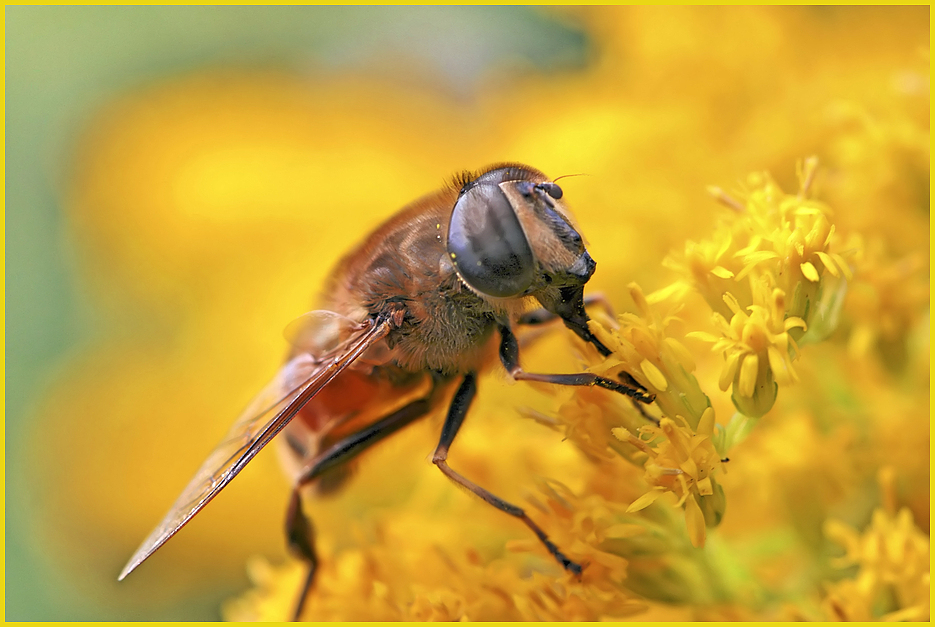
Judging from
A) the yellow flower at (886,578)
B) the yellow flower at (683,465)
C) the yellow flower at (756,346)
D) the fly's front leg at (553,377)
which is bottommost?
the yellow flower at (886,578)

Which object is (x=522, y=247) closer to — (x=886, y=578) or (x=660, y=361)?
(x=660, y=361)

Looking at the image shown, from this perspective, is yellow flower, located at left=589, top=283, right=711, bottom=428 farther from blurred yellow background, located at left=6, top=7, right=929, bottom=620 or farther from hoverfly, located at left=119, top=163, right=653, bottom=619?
blurred yellow background, located at left=6, top=7, right=929, bottom=620

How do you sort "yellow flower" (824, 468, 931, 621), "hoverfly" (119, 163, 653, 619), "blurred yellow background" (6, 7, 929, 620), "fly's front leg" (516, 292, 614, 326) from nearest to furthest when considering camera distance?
1. "hoverfly" (119, 163, 653, 619)
2. "yellow flower" (824, 468, 931, 621)
3. "fly's front leg" (516, 292, 614, 326)
4. "blurred yellow background" (6, 7, 929, 620)

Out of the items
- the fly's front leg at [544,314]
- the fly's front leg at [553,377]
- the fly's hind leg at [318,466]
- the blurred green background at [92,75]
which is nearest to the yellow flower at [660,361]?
the fly's front leg at [553,377]

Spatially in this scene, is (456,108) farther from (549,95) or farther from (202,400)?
(202,400)

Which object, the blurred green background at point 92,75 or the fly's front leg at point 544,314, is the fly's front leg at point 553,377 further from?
the blurred green background at point 92,75

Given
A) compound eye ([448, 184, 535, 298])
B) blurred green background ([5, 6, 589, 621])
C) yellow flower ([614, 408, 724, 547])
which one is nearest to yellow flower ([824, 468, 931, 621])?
yellow flower ([614, 408, 724, 547])
